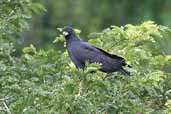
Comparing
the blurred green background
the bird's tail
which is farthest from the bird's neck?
the blurred green background

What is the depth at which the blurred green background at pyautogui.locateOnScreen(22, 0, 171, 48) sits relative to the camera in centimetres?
2085

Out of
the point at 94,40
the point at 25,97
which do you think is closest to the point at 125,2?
the point at 94,40

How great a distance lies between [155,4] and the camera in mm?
21703

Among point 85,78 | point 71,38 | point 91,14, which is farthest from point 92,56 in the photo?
point 91,14

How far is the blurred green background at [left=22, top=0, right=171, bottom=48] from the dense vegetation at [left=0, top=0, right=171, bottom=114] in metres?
9.62

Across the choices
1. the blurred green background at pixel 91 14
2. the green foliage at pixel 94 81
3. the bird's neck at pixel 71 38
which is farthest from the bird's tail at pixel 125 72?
the blurred green background at pixel 91 14

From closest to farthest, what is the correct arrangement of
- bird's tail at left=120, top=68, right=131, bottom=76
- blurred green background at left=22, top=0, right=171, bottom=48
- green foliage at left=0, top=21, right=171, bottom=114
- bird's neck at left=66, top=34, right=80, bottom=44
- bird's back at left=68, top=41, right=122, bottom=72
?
1. green foliage at left=0, top=21, right=171, bottom=114
2. bird's tail at left=120, top=68, right=131, bottom=76
3. bird's back at left=68, top=41, right=122, bottom=72
4. bird's neck at left=66, top=34, right=80, bottom=44
5. blurred green background at left=22, top=0, right=171, bottom=48

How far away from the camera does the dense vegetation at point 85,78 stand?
344 inches

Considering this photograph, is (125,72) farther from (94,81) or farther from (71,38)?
(71,38)

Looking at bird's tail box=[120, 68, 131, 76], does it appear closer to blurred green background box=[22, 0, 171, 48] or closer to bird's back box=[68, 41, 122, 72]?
bird's back box=[68, 41, 122, 72]

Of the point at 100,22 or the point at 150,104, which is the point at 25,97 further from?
the point at 100,22

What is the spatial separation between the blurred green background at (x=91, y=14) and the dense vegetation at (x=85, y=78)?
9617mm

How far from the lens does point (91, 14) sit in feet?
72.2

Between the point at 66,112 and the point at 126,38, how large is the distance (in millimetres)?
1802
